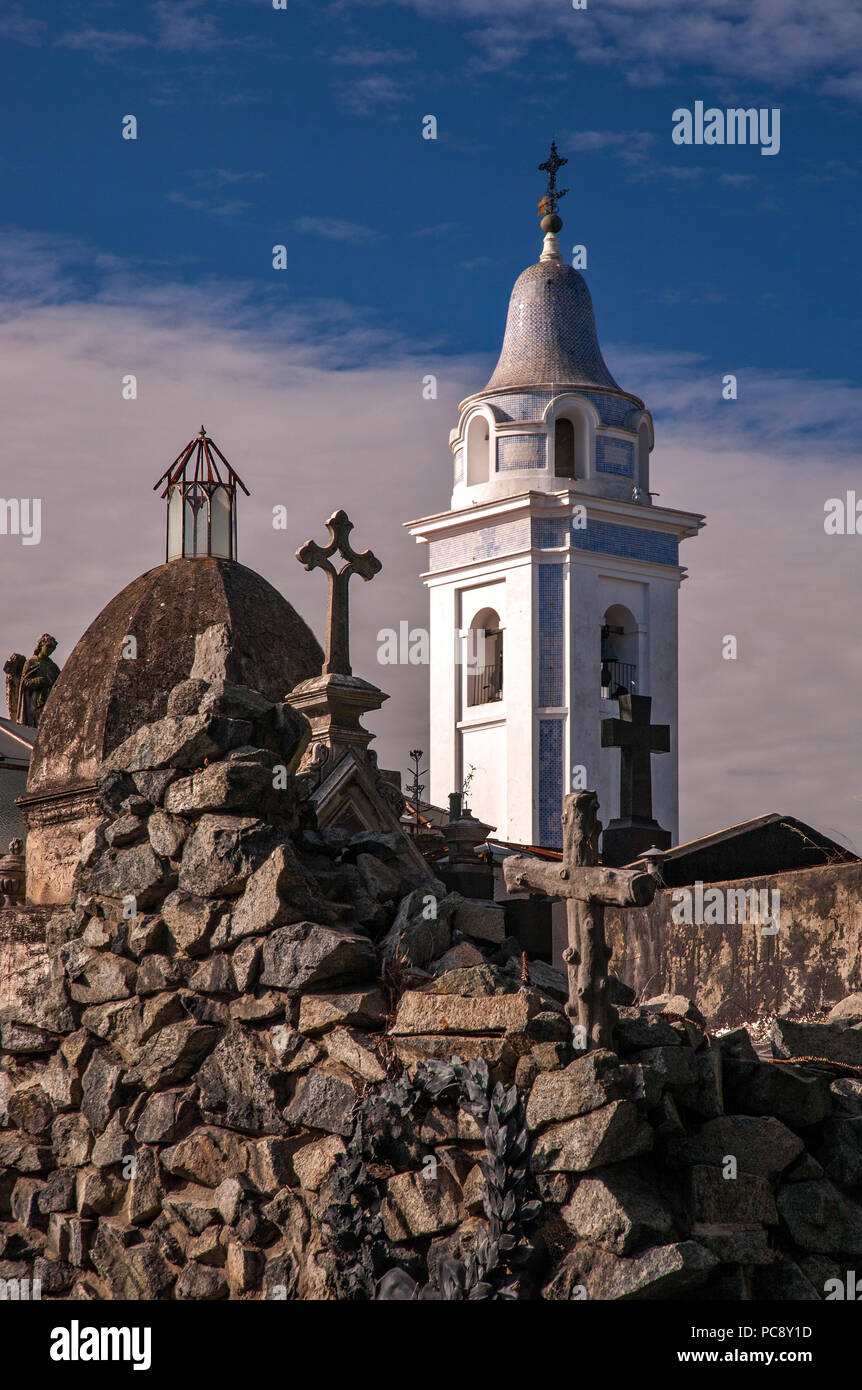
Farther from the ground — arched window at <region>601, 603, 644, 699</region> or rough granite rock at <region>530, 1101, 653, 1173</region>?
arched window at <region>601, 603, 644, 699</region>

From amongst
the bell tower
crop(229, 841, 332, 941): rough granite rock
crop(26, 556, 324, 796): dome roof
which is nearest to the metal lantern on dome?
crop(26, 556, 324, 796): dome roof

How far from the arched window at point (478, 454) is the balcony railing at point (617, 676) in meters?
4.84

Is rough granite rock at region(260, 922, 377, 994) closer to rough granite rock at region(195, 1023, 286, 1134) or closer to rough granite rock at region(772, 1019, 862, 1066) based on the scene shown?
rough granite rock at region(195, 1023, 286, 1134)

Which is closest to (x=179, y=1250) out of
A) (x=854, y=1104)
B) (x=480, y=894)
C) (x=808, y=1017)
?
(x=854, y=1104)

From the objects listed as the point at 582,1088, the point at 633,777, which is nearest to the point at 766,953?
the point at 582,1088

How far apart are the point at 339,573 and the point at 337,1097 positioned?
20.6 ft

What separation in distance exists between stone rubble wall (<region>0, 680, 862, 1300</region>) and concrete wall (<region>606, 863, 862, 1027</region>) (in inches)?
31.7

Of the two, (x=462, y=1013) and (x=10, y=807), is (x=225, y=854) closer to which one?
(x=462, y=1013)

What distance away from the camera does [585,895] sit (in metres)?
6.53

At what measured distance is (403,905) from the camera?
7355 millimetres

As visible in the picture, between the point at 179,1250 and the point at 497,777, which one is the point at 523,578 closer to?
the point at 497,777

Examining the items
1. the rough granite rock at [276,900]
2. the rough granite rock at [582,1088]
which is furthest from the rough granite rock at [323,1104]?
the rough granite rock at [582,1088]

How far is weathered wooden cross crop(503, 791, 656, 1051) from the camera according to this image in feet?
20.5

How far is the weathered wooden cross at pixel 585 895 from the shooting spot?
625cm
